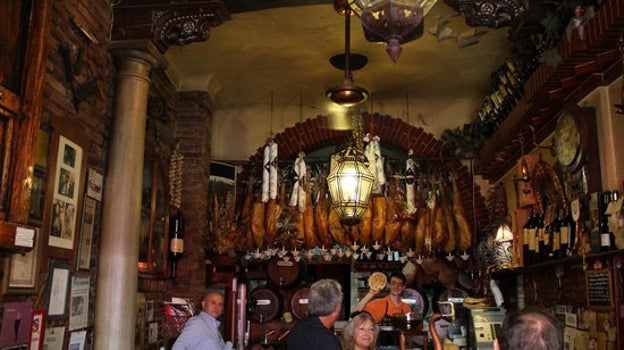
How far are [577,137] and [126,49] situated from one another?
11.6ft

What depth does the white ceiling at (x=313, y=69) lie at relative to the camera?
581 centimetres

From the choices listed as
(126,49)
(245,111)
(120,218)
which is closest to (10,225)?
(120,218)

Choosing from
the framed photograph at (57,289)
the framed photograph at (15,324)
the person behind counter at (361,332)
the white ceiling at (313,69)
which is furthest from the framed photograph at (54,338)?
the white ceiling at (313,69)

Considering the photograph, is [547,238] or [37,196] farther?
[547,238]

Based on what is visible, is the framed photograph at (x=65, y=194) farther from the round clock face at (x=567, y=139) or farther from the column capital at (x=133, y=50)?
the round clock face at (x=567, y=139)

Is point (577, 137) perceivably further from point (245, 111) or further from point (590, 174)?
point (245, 111)

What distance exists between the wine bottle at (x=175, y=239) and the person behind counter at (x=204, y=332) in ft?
4.10

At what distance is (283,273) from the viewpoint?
295 inches

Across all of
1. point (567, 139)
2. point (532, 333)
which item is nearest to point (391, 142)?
point (567, 139)

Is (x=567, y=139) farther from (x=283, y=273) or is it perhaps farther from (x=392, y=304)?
(x=283, y=273)

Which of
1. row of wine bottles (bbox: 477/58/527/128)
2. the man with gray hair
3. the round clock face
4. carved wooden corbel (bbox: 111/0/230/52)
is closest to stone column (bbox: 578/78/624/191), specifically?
the round clock face

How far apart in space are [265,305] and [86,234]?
354cm

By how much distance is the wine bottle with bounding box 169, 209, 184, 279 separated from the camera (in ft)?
20.4

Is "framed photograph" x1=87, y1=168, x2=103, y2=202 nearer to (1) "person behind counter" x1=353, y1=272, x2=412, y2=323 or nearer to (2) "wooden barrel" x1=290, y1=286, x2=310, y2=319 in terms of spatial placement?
(1) "person behind counter" x1=353, y1=272, x2=412, y2=323
